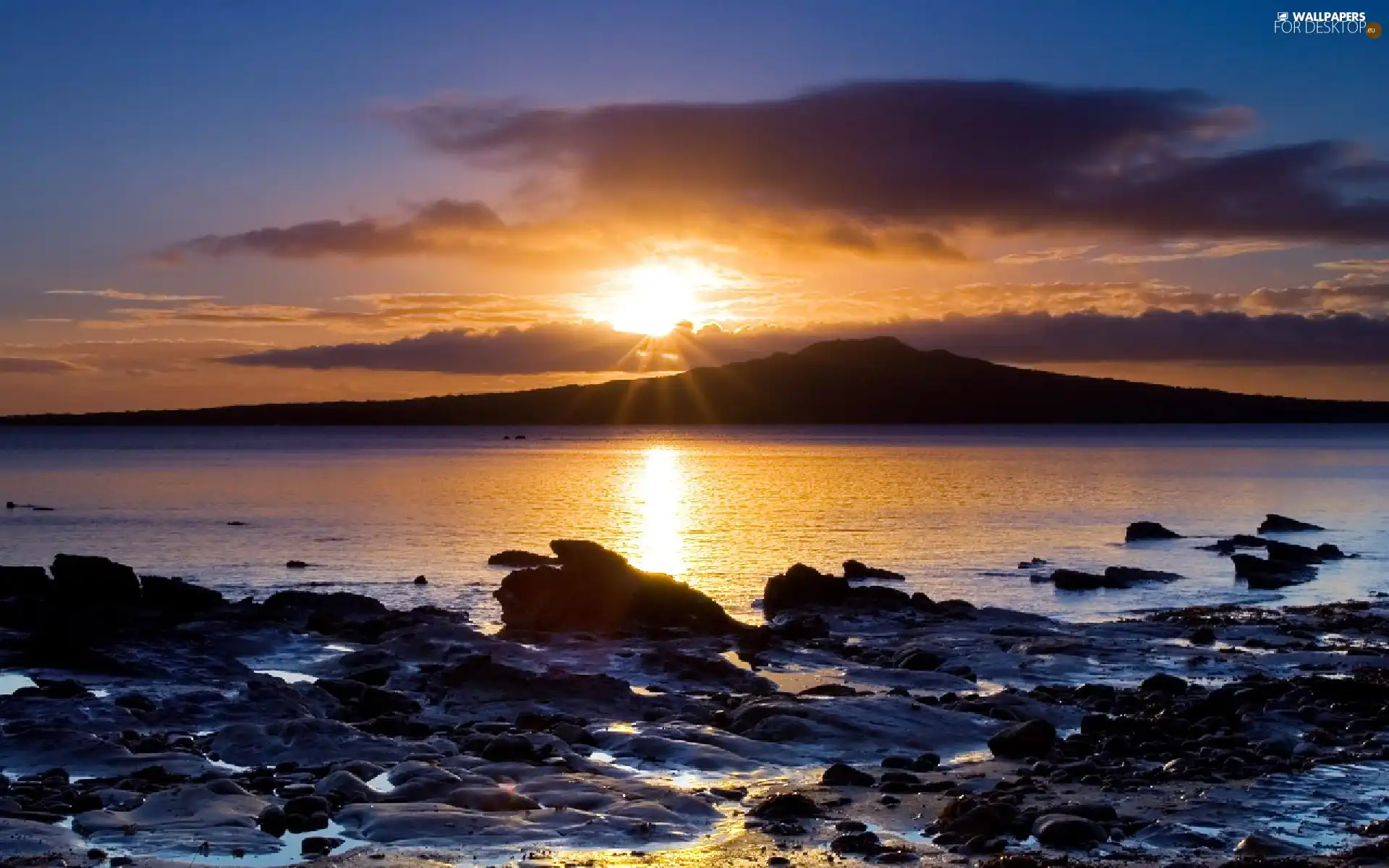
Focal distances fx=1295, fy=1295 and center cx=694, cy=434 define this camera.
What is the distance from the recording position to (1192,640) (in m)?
29.6

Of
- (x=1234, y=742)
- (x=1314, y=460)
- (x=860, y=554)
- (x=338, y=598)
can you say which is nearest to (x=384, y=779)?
(x=1234, y=742)

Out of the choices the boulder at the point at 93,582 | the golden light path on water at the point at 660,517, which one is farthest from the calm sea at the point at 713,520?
the boulder at the point at 93,582

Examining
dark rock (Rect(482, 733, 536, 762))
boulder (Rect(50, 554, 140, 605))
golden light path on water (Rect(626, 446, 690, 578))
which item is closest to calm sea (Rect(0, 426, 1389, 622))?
golden light path on water (Rect(626, 446, 690, 578))

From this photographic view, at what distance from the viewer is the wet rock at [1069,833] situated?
13500mm

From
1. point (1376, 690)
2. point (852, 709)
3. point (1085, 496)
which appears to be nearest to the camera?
point (852, 709)

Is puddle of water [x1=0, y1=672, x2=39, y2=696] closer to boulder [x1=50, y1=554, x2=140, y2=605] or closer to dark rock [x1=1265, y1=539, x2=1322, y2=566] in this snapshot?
boulder [x1=50, y1=554, x2=140, y2=605]

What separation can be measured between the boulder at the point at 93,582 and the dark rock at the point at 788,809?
23.4 m

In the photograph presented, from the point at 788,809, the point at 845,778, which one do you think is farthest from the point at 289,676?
the point at 788,809

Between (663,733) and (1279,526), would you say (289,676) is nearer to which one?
(663,733)

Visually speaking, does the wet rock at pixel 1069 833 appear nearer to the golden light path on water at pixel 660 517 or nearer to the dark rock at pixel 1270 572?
the golden light path on water at pixel 660 517

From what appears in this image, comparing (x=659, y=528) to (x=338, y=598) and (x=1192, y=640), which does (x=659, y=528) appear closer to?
(x=338, y=598)

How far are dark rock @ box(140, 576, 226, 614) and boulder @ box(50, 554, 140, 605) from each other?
327 millimetres

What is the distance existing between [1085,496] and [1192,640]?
62.8 metres

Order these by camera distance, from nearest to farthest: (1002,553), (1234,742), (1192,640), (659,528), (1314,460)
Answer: (1234,742), (1192,640), (1002,553), (659,528), (1314,460)
